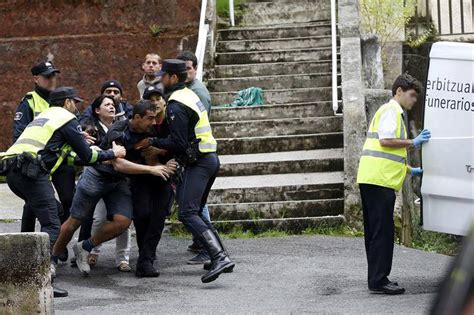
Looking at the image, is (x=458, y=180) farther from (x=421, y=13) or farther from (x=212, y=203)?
(x=421, y=13)

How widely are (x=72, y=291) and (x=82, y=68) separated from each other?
644cm

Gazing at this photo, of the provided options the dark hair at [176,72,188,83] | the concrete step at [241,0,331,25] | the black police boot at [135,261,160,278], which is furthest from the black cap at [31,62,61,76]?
the concrete step at [241,0,331,25]

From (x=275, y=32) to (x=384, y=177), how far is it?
6.75m

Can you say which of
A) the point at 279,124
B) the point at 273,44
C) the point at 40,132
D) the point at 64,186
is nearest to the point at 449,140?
the point at 40,132

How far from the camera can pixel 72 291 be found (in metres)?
8.80

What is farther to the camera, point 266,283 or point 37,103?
point 37,103

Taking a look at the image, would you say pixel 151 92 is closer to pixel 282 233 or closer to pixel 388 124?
pixel 388 124

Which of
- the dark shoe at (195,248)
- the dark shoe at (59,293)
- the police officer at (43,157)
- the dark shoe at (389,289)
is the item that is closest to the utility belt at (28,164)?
the police officer at (43,157)

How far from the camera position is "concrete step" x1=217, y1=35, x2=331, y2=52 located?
14.6 m

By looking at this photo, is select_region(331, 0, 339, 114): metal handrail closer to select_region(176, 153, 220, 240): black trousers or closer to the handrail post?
the handrail post

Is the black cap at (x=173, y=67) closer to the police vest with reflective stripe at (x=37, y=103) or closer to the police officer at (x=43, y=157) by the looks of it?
the police officer at (x=43, y=157)

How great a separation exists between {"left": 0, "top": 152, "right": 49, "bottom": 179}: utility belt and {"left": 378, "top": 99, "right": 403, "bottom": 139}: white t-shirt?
2704 millimetres

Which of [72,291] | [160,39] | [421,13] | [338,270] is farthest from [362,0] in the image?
[72,291]

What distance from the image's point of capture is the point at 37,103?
9.57m
